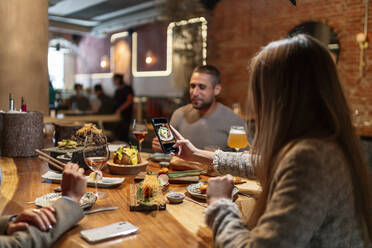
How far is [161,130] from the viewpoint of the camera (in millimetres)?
1801

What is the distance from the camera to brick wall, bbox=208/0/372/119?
5.14 metres

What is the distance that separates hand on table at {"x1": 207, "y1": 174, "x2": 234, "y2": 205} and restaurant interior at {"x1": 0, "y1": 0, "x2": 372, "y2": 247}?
0.13m

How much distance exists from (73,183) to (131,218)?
0.24 m

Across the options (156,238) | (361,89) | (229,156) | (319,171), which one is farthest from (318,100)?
(361,89)

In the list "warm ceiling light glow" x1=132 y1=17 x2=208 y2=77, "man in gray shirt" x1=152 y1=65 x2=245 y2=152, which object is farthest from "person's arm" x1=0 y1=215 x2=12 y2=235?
"warm ceiling light glow" x1=132 y1=17 x2=208 y2=77

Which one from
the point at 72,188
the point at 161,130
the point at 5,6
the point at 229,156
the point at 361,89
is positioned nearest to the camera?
the point at 72,188

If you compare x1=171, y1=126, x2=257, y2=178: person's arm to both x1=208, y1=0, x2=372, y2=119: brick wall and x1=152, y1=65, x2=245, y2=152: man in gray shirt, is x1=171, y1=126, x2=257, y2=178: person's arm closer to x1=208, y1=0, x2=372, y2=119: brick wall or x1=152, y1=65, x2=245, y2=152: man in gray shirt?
x1=152, y1=65, x2=245, y2=152: man in gray shirt

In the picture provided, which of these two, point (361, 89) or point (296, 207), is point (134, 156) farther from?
point (361, 89)

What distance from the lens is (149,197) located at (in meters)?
1.33

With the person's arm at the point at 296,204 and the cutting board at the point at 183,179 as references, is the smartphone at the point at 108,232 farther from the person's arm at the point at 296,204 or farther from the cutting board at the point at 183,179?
the cutting board at the point at 183,179

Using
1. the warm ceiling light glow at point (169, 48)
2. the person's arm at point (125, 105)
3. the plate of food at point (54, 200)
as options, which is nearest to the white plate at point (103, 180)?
the plate of food at point (54, 200)

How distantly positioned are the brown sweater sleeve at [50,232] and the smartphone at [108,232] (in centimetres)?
7

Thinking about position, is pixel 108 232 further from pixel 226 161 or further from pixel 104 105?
pixel 104 105

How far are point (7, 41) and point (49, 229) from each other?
8.59 feet
